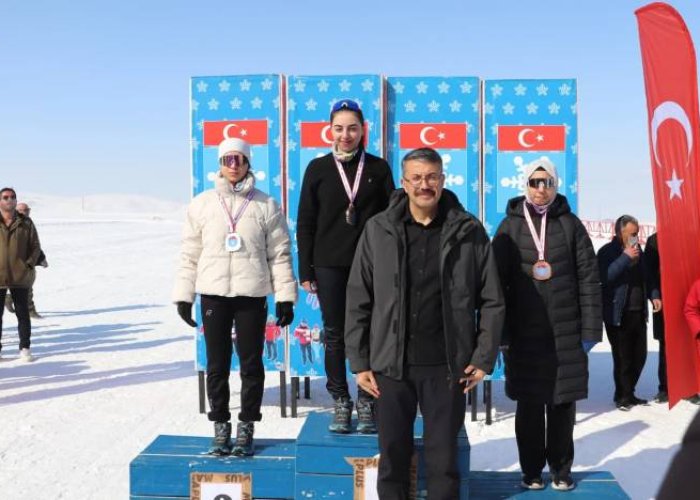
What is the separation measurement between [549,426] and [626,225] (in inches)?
126

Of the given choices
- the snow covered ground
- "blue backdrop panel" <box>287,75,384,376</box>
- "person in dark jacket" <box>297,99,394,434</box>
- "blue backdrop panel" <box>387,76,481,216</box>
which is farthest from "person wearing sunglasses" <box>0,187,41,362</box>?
"person in dark jacket" <box>297,99,394,434</box>

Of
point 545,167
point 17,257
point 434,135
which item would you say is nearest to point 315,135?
point 434,135

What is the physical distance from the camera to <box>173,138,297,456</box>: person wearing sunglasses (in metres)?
3.84

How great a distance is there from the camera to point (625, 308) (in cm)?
641

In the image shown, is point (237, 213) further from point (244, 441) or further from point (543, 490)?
point (543, 490)

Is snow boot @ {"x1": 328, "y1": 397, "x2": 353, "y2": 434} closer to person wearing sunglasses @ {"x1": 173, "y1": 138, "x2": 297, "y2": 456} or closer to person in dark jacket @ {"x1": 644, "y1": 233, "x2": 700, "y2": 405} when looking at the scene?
person wearing sunglasses @ {"x1": 173, "y1": 138, "x2": 297, "y2": 456}

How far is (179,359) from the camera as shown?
8711mm

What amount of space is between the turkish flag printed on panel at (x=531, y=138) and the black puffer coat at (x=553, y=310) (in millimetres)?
2444

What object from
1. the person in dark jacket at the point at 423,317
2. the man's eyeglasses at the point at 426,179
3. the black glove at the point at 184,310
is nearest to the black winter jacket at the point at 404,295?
the person in dark jacket at the point at 423,317

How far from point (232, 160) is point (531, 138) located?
3.16 metres

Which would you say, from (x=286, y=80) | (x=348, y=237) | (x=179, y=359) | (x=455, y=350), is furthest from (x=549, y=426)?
(x=179, y=359)

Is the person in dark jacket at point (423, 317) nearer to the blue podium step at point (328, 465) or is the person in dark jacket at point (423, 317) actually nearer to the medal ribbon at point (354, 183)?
the blue podium step at point (328, 465)

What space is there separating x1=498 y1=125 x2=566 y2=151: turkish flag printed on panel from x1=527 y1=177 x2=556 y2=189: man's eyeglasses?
245 centimetres

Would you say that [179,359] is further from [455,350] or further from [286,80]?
[455,350]
